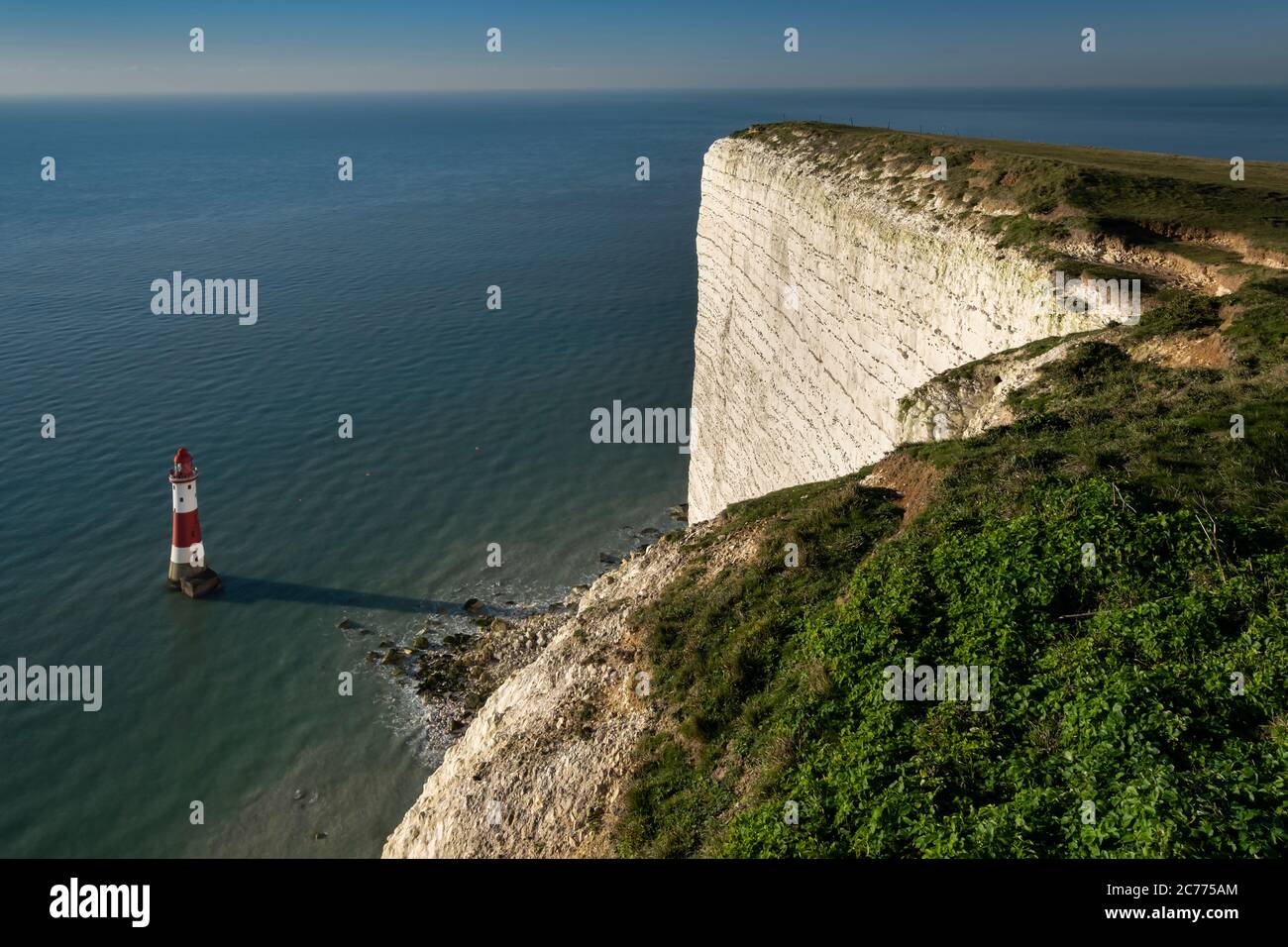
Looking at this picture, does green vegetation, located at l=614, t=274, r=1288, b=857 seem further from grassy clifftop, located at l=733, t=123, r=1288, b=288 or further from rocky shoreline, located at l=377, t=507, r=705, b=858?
grassy clifftop, located at l=733, t=123, r=1288, b=288

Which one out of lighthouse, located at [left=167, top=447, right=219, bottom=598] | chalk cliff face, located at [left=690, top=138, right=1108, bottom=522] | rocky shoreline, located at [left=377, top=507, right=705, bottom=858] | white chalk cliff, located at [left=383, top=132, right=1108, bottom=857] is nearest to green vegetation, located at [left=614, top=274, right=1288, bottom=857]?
rocky shoreline, located at [left=377, top=507, right=705, bottom=858]

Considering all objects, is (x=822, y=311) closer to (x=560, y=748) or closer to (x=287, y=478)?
(x=560, y=748)

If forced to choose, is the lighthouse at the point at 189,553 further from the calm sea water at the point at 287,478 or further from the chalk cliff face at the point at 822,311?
the chalk cliff face at the point at 822,311

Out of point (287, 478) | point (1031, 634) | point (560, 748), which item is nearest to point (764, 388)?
point (560, 748)

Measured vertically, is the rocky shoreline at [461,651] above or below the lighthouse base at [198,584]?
below

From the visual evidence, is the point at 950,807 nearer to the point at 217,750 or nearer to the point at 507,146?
the point at 217,750

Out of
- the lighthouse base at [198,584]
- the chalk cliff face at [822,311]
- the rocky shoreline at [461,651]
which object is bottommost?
the rocky shoreline at [461,651]

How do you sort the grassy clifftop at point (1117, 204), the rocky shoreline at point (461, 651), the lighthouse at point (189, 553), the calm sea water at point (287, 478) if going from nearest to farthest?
1. the grassy clifftop at point (1117, 204)
2. the calm sea water at point (287, 478)
3. the rocky shoreline at point (461, 651)
4. the lighthouse at point (189, 553)

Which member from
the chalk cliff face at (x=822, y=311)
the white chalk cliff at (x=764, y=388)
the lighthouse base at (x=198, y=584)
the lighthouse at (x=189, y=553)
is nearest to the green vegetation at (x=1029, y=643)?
the white chalk cliff at (x=764, y=388)
